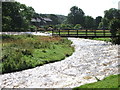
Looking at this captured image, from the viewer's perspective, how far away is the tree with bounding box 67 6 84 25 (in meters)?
122

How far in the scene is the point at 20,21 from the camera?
57250 mm

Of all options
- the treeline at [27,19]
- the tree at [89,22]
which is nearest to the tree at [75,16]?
the treeline at [27,19]

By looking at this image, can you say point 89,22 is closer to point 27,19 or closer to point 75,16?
point 75,16

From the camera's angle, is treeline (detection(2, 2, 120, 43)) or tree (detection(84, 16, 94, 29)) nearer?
treeline (detection(2, 2, 120, 43))

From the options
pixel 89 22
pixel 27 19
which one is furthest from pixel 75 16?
pixel 27 19

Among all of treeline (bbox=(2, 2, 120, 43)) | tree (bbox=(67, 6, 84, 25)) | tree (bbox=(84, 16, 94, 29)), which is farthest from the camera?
tree (bbox=(67, 6, 84, 25))

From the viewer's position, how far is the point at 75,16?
416 feet

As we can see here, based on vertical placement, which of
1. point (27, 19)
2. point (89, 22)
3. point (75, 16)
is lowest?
point (27, 19)

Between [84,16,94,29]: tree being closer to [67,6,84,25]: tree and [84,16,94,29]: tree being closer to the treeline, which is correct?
the treeline

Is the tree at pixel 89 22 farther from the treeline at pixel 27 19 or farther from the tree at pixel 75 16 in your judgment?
the tree at pixel 75 16

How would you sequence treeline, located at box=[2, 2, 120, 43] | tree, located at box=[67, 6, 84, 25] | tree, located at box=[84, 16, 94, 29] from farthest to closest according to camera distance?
tree, located at box=[67, 6, 84, 25] → tree, located at box=[84, 16, 94, 29] → treeline, located at box=[2, 2, 120, 43]

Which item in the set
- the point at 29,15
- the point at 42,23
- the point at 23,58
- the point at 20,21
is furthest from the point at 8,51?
the point at 42,23

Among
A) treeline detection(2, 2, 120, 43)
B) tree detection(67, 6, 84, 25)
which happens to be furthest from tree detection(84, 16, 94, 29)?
tree detection(67, 6, 84, 25)

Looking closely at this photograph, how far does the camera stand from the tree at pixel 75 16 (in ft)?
401
